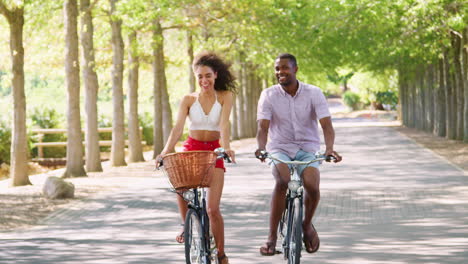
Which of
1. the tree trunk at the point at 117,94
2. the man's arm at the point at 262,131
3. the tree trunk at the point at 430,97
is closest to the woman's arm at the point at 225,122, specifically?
the man's arm at the point at 262,131

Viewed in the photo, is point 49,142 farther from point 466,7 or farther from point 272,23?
point 466,7

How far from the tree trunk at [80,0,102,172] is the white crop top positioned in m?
15.9

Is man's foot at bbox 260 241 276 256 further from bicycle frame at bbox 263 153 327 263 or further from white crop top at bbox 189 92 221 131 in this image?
white crop top at bbox 189 92 221 131

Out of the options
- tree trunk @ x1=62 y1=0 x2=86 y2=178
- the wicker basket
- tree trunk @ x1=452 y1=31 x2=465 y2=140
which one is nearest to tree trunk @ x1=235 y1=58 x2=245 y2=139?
tree trunk @ x1=452 y1=31 x2=465 y2=140

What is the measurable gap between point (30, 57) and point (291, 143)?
28674 millimetres

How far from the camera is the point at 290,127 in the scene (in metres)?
7.61

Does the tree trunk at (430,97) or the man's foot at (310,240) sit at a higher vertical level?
the tree trunk at (430,97)

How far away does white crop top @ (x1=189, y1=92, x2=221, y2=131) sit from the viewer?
7379mm

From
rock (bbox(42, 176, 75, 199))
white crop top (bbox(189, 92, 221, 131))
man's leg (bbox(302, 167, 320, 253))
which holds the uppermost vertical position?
white crop top (bbox(189, 92, 221, 131))

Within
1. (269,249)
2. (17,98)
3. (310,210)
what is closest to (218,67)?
(310,210)

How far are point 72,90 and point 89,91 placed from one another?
1832 mm

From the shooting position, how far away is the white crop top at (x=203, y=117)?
7.38m

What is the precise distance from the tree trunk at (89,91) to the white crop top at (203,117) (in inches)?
625

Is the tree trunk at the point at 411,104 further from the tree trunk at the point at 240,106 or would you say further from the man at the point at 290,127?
the man at the point at 290,127
